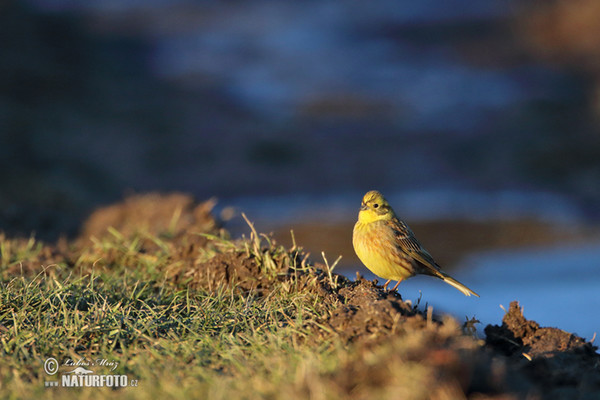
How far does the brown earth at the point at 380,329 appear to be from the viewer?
10.4 ft

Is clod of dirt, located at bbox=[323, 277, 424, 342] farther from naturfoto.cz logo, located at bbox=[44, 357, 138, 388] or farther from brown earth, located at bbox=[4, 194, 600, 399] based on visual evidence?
naturfoto.cz logo, located at bbox=[44, 357, 138, 388]

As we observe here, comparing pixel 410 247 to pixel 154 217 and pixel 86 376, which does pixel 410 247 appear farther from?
pixel 154 217

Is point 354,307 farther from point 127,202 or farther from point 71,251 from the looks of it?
point 127,202

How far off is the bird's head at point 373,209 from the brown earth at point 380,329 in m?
0.59

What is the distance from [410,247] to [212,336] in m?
1.89

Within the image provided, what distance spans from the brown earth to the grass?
2 centimetres

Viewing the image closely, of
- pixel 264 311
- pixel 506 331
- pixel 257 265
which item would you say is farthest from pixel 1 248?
pixel 506 331

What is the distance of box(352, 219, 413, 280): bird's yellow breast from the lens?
536cm

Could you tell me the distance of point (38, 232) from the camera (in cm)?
1018

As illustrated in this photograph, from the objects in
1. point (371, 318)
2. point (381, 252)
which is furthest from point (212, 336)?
point (381, 252)

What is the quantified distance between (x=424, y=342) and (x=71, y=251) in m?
5.60

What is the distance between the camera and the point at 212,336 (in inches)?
178

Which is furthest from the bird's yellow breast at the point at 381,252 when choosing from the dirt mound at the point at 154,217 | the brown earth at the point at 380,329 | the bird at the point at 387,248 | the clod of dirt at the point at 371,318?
the dirt mound at the point at 154,217

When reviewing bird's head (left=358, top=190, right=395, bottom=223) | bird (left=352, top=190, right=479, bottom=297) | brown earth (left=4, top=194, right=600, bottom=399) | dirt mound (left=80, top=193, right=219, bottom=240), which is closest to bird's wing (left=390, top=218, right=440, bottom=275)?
bird (left=352, top=190, right=479, bottom=297)
